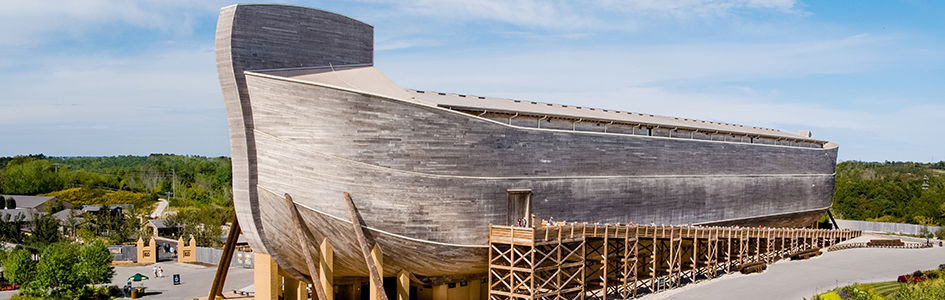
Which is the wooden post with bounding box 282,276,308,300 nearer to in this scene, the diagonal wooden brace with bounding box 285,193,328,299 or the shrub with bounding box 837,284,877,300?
the diagonal wooden brace with bounding box 285,193,328,299

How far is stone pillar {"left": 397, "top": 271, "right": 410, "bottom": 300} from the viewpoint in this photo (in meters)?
29.6

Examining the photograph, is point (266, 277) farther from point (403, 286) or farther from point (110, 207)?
point (110, 207)

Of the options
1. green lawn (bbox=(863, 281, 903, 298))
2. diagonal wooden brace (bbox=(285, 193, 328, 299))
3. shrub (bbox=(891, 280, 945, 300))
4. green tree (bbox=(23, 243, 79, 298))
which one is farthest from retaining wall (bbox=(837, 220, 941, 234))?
green tree (bbox=(23, 243, 79, 298))

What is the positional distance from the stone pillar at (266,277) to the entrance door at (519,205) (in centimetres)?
1013

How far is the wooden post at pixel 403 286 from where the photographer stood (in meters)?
29.6

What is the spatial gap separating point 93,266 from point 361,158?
71.0 ft

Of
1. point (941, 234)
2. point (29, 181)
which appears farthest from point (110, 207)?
point (941, 234)

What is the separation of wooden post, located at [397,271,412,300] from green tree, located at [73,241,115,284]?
2010 cm

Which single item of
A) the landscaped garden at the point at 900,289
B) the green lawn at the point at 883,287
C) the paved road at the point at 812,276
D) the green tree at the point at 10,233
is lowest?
the green tree at the point at 10,233

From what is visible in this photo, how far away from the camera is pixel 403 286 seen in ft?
97.8

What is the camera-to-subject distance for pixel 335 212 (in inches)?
1094

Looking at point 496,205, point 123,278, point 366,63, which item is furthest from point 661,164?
point 123,278

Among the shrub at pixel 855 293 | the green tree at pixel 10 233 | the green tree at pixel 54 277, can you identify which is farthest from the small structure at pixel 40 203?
the shrub at pixel 855 293

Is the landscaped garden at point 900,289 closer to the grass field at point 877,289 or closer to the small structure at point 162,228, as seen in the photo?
the grass field at point 877,289
